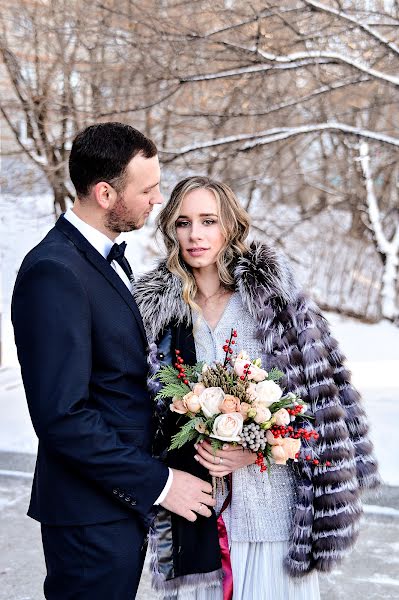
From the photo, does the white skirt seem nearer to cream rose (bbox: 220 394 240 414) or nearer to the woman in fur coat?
the woman in fur coat

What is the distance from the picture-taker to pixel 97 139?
2.32 m

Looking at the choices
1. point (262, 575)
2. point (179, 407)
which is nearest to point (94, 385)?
point (179, 407)

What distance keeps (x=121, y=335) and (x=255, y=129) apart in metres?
8.58

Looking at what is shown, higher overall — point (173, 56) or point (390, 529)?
point (173, 56)

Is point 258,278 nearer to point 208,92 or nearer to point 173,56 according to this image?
point 173,56

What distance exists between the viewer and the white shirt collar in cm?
240

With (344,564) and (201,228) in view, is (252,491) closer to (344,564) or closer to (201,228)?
(201,228)

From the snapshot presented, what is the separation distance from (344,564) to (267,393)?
267 cm

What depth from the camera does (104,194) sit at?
2.35 meters

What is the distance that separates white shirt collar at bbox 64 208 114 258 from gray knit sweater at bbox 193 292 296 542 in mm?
552

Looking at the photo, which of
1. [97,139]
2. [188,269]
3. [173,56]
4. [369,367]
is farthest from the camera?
[369,367]

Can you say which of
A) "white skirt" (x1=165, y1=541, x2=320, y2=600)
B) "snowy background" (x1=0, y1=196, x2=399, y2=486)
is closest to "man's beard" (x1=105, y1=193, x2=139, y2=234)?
"white skirt" (x1=165, y1=541, x2=320, y2=600)

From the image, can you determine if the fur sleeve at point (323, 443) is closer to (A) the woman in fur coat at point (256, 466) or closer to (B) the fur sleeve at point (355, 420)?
(A) the woman in fur coat at point (256, 466)

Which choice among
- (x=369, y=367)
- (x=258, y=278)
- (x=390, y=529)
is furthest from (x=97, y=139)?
(x=369, y=367)
